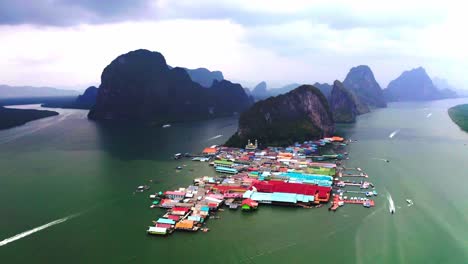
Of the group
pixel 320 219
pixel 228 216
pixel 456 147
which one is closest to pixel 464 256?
pixel 320 219

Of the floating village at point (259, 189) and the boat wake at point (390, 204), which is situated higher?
the floating village at point (259, 189)

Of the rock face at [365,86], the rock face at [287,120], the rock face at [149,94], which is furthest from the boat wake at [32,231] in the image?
the rock face at [365,86]

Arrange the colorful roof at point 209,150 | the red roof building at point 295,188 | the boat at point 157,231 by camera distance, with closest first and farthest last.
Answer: the boat at point 157,231 < the red roof building at point 295,188 < the colorful roof at point 209,150

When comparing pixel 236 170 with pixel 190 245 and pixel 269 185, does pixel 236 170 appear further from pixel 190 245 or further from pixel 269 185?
pixel 190 245

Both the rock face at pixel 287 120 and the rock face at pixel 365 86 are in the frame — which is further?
the rock face at pixel 365 86

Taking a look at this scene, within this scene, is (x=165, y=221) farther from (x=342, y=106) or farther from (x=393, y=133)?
(x=342, y=106)

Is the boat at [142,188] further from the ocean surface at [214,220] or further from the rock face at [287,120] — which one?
the rock face at [287,120]

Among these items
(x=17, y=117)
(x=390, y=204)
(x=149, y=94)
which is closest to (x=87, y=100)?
(x=17, y=117)
